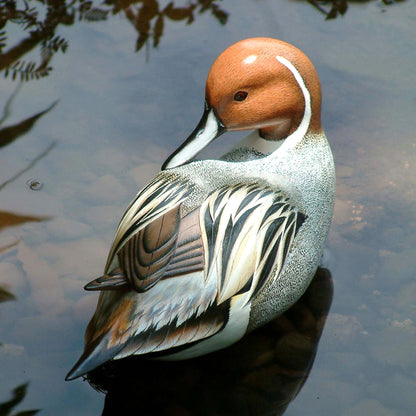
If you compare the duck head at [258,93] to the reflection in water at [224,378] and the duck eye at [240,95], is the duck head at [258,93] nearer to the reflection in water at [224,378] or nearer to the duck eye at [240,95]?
the duck eye at [240,95]

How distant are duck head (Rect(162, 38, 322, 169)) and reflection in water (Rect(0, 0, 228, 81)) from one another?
1.17 meters

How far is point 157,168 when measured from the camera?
2.34 metres

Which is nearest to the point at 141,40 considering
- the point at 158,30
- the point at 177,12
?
the point at 158,30

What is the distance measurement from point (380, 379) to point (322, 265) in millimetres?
397

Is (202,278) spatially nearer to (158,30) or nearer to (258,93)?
(258,93)

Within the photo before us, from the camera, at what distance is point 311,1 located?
3000mm

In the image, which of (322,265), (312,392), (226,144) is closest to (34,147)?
(226,144)

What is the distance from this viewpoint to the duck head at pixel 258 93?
167 cm

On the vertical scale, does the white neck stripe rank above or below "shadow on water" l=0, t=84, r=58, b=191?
above

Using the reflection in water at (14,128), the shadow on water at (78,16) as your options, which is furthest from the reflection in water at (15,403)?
the shadow on water at (78,16)

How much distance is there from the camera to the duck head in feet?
5.49

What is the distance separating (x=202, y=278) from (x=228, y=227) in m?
0.14

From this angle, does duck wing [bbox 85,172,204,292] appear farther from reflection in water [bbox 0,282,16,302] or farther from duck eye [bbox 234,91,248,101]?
reflection in water [bbox 0,282,16,302]

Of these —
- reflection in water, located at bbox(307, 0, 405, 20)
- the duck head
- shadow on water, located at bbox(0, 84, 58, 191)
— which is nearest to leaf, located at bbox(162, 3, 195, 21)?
reflection in water, located at bbox(307, 0, 405, 20)
